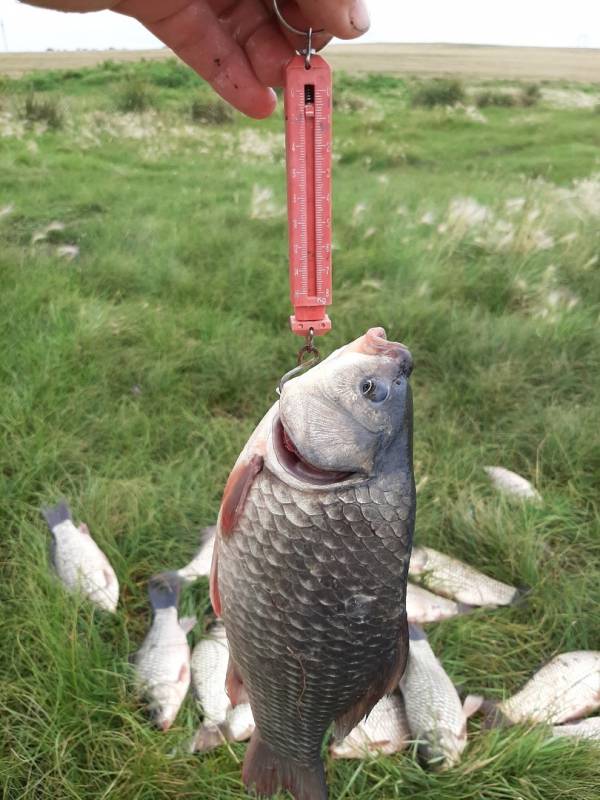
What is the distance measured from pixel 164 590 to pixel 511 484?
5.39 ft

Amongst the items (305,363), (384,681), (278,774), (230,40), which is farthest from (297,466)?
(230,40)

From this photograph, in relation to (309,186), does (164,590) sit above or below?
below

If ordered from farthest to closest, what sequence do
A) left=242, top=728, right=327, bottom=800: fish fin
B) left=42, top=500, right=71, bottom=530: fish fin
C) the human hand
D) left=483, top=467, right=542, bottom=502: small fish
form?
1. left=483, top=467, right=542, bottom=502: small fish
2. left=42, top=500, right=71, bottom=530: fish fin
3. the human hand
4. left=242, top=728, right=327, bottom=800: fish fin

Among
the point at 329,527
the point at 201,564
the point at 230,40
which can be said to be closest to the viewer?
the point at 329,527

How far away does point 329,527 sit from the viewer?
1141 mm

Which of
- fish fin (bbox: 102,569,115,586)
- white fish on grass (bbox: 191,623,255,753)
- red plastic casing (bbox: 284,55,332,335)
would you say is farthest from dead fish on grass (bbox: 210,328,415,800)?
fish fin (bbox: 102,569,115,586)

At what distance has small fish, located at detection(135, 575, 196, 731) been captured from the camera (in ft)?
6.84

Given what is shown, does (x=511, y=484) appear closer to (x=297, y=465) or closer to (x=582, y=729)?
(x=582, y=729)

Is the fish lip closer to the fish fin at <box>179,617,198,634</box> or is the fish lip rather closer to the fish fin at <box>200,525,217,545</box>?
the fish fin at <box>179,617,198,634</box>

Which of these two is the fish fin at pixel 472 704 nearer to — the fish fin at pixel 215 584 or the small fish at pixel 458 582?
the small fish at pixel 458 582

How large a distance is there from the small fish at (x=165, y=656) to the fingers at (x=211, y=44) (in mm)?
1703

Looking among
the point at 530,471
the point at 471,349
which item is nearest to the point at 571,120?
the point at 471,349

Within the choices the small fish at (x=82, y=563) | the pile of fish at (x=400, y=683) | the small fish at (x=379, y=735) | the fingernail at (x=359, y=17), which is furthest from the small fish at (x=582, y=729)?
the fingernail at (x=359, y=17)

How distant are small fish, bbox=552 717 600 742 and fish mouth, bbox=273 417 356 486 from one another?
1472 millimetres
